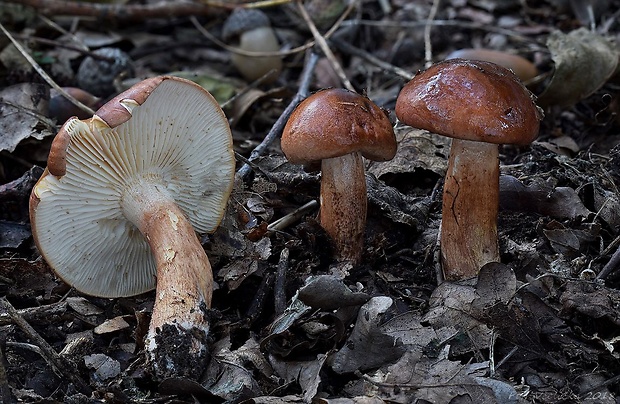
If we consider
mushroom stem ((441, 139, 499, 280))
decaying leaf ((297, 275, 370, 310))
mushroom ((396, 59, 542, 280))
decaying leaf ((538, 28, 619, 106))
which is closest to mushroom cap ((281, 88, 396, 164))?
mushroom ((396, 59, 542, 280))

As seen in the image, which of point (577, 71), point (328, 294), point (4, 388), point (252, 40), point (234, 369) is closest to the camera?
point (4, 388)

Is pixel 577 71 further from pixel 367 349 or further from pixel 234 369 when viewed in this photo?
pixel 234 369

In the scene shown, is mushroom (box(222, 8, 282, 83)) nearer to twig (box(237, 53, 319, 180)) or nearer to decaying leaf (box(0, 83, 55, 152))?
twig (box(237, 53, 319, 180))

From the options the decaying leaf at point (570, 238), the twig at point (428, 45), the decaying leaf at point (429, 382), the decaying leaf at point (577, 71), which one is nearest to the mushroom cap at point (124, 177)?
the decaying leaf at point (429, 382)

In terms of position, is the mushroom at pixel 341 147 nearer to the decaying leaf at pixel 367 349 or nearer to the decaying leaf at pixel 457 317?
the decaying leaf at pixel 457 317

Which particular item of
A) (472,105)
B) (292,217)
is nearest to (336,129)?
(472,105)

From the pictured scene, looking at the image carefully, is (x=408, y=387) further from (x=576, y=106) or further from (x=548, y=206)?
(x=576, y=106)

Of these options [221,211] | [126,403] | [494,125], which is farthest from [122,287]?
[494,125]
